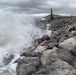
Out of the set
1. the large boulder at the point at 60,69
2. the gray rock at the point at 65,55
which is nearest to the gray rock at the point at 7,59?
the gray rock at the point at 65,55

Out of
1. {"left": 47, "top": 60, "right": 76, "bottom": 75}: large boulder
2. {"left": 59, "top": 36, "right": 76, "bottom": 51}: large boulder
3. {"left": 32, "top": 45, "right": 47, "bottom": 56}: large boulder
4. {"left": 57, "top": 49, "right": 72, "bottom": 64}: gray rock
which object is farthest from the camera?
{"left": 32, "top": 45, "right": 47, "bottom": 56}: large boulder

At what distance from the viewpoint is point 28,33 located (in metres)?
15.6

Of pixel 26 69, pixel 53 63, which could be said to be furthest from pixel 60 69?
pixel 26 69

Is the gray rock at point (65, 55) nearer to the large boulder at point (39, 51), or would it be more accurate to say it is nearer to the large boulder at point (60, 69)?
the large boulder at point (60, 69)

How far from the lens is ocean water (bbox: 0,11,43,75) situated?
32.7 feet

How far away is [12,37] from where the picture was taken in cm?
1427

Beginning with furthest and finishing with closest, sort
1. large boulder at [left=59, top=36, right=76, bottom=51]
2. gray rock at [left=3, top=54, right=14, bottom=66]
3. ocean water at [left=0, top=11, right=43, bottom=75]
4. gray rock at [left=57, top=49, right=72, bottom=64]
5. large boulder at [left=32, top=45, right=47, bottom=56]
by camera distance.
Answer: ocean water at [left=0, top=11, right=43, bottom=75], gray rock at [left=3, top=54, right=14, bottom=66], large boulder at [left=32, top=45, right=47, bottom=56], large boulder at [left=59, top=36, right=76, bottom=51], gray rock at [left=57, top=49, right=72, bottom=64]

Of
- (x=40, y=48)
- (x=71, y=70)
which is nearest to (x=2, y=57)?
(x=40, y=48)

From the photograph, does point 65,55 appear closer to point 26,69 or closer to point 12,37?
point 26,69

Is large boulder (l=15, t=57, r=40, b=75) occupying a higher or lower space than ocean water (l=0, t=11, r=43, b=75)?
higher

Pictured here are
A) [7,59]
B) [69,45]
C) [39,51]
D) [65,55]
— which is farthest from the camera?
[7,59]

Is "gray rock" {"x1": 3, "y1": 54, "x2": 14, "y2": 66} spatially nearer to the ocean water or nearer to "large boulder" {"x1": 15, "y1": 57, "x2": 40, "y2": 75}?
the ocean water

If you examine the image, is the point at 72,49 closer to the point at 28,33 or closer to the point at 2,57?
the point at 2,57

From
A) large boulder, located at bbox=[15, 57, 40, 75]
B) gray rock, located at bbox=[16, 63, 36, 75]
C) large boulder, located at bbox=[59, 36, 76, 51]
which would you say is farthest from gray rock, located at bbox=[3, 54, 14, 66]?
large boulder, located at bbox=[59, 36, 76, 51]
